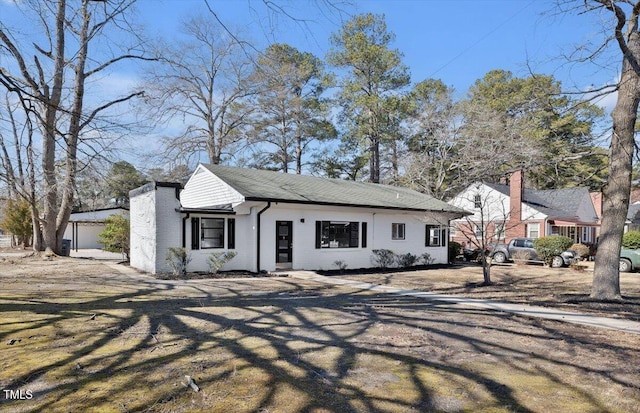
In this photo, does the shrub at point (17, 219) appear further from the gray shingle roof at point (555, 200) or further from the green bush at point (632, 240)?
the green bush at point (632, 240)

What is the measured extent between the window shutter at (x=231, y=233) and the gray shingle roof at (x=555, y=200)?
72.0 feet

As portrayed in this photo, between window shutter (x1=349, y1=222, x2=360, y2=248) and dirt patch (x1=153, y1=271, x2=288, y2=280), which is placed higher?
window shutter (x1=349, y1=222, x2=360, y2=248)

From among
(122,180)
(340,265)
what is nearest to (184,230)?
(122,180)

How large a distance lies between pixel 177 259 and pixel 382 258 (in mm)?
8315

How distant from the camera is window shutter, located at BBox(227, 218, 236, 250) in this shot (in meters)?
Result: 14.8

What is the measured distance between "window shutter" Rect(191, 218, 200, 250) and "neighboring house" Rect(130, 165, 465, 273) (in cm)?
3

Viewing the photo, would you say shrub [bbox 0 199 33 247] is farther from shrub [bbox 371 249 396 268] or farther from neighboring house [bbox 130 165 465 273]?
shrub [bbox 371 249 396 268]

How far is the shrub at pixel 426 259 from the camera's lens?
19359mm

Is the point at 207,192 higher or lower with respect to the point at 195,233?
higher

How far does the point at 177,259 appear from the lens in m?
13.5

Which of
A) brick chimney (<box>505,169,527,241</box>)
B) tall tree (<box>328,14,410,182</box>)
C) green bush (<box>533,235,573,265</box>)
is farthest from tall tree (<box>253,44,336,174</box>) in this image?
green bush (<box>533,235,573,265</box>)

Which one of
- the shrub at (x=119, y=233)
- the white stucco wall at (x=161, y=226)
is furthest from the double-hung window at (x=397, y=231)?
the shrub at (x=119, y=233)

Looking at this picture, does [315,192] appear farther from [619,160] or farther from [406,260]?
[619,160]

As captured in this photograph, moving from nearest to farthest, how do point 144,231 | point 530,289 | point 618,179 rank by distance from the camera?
point 618,179
point 530,289
point 144,231
